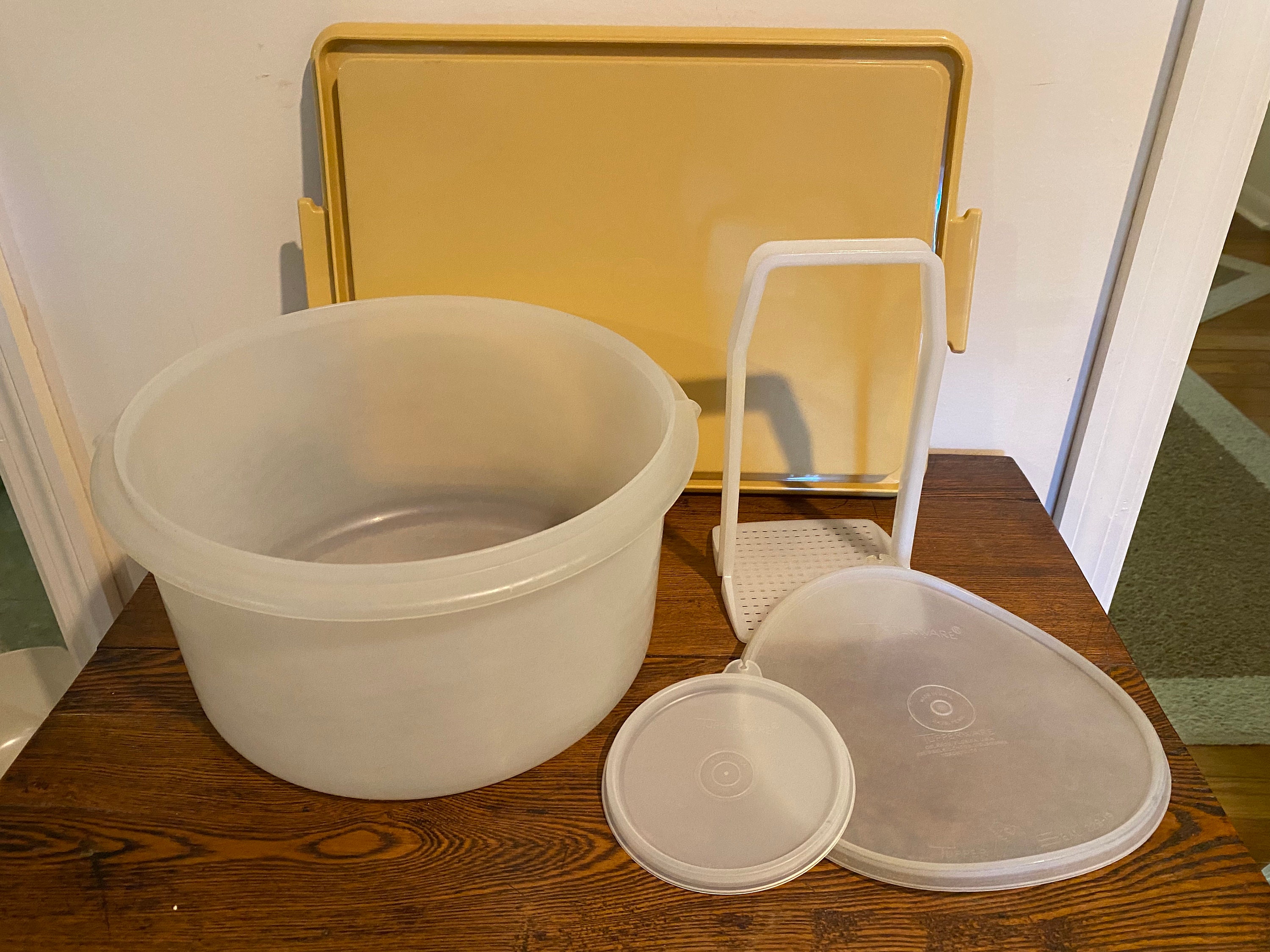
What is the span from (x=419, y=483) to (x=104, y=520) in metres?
0.26

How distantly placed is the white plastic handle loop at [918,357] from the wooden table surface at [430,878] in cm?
15

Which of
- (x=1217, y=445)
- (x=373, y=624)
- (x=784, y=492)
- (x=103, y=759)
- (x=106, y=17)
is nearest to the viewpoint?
(x=373, y=624)

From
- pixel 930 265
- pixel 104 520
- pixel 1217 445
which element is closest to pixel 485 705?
pixel 104 520

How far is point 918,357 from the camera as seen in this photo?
64cm

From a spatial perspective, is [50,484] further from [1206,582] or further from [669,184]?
[1206,582]

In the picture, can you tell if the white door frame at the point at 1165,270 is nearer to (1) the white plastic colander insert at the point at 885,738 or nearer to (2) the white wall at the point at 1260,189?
(1) the white plastic colander insert at the point at 885,738

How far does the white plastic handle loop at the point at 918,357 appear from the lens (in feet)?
1.63

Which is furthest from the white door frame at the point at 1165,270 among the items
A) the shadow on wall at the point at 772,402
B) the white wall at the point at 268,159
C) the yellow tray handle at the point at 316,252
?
the yellow tray handle at the point at 316,252

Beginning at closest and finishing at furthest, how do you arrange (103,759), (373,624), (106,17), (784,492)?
(373,624) → (103,759) → (106,17) → (784,492)

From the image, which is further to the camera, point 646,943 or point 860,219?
point 860,219

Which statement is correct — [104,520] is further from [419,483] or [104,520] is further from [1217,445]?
[1217,445]

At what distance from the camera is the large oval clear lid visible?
1.44ft

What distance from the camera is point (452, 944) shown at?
0.41m

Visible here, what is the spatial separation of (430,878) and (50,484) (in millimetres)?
528
